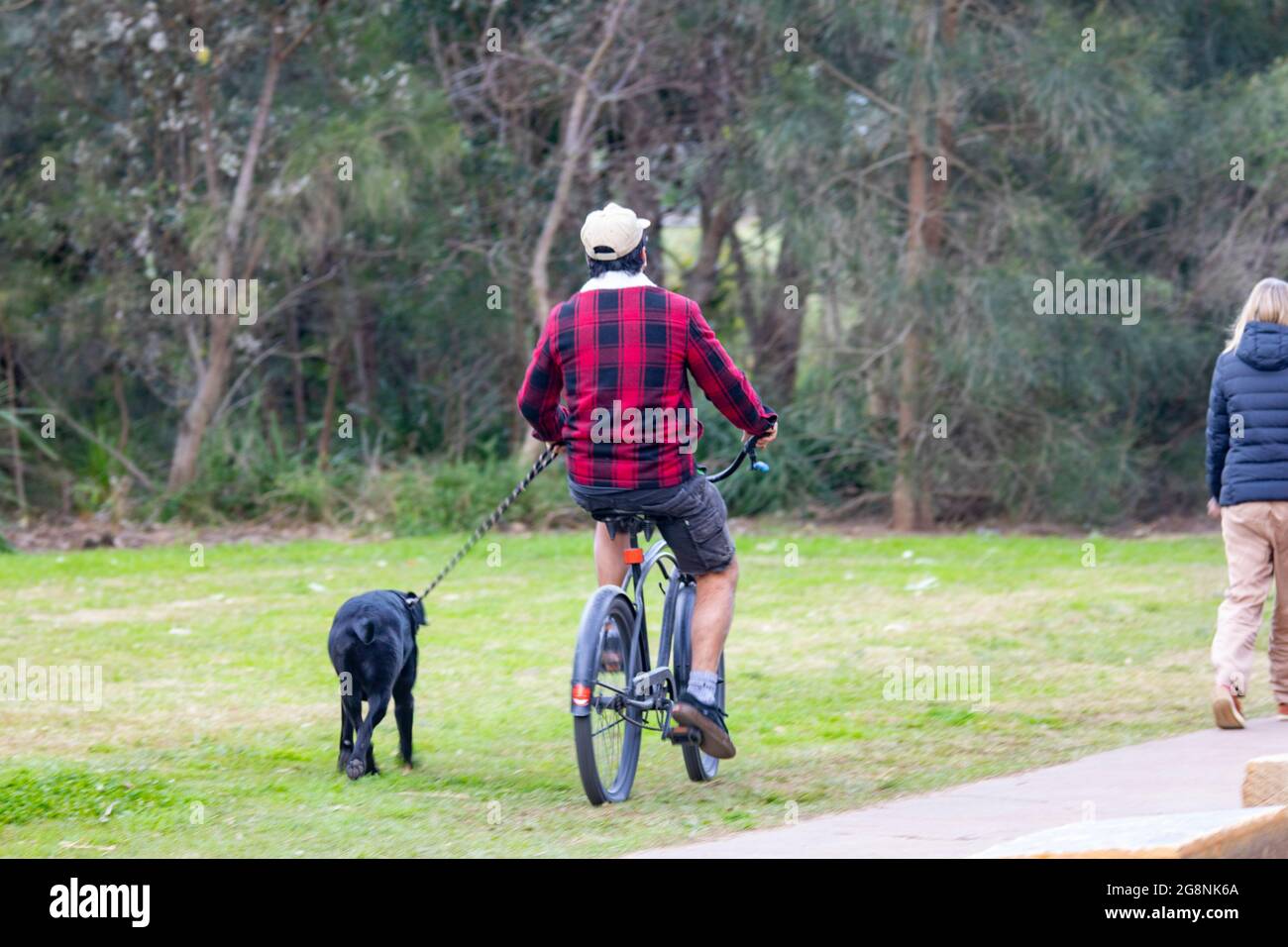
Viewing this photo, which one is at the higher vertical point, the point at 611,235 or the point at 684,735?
the point at 611,235

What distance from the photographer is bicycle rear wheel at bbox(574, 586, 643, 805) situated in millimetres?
6062

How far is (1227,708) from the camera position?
759cm

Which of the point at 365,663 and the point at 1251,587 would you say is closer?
the point at 365,663

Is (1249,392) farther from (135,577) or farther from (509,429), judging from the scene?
(509,429)

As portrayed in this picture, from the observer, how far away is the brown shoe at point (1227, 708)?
24.9 ft

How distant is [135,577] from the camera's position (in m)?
12.9

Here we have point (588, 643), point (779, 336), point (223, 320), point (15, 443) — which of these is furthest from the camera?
point (779, 336)

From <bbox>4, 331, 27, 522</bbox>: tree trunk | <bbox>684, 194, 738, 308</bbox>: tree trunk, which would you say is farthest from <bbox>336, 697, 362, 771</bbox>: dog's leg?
<bbox>684, 194, 738, 308</bbox>: tree trunk

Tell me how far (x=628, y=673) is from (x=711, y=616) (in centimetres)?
40

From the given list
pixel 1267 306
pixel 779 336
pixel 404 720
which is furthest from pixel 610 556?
pixel 779 336

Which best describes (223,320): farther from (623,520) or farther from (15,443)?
(623,520)

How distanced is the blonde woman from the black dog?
12.2 ft

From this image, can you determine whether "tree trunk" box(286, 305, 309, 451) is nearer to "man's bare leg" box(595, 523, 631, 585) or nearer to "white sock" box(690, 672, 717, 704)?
"man's bare leg" box(595, 523, 631, 585)
